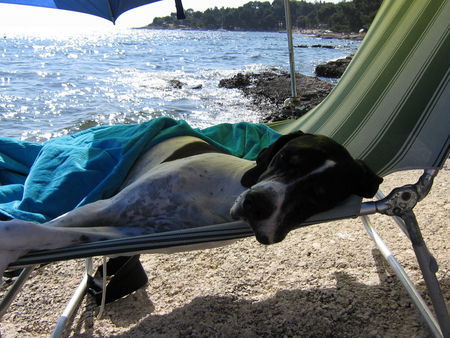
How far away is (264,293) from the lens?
271 cm

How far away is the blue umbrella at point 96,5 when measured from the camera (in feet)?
12.9

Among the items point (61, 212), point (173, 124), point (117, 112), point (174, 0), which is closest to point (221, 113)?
point (117, 112)

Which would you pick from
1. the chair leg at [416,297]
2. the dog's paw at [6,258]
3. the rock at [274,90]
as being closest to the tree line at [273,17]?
the rock at [274,90]

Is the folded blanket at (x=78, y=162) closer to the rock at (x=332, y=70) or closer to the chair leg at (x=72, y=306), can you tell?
the chair leg at (x=72, y=306)

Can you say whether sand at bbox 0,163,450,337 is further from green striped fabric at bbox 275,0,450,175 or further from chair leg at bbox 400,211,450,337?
green striped fabric at bbox 275,0,450,175

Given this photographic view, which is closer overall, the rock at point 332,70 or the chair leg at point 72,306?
the chair leg at point 72,306

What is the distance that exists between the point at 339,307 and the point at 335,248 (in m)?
0.77

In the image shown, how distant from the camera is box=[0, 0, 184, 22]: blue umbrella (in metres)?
3.93

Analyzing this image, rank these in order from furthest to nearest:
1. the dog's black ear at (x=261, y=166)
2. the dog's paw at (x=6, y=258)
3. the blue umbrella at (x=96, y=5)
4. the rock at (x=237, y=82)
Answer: the rock at (x=237, y=82) → the blue umbrella at (x=96, y=5) → the dog's black ear at (x=261, y=166) → the dog's paw at (x=6, y=258)

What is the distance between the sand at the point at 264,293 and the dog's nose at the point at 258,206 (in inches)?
33.7

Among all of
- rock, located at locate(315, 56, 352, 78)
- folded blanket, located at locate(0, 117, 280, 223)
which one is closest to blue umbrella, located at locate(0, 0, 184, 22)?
folded blanket, located at locate(0, 117, 280, 223)

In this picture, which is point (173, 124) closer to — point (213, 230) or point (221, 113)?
point (213, 230)

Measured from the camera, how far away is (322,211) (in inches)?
74.9

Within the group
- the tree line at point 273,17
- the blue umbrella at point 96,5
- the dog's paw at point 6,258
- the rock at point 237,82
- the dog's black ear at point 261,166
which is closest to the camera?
the dog's paw at point 6,258
